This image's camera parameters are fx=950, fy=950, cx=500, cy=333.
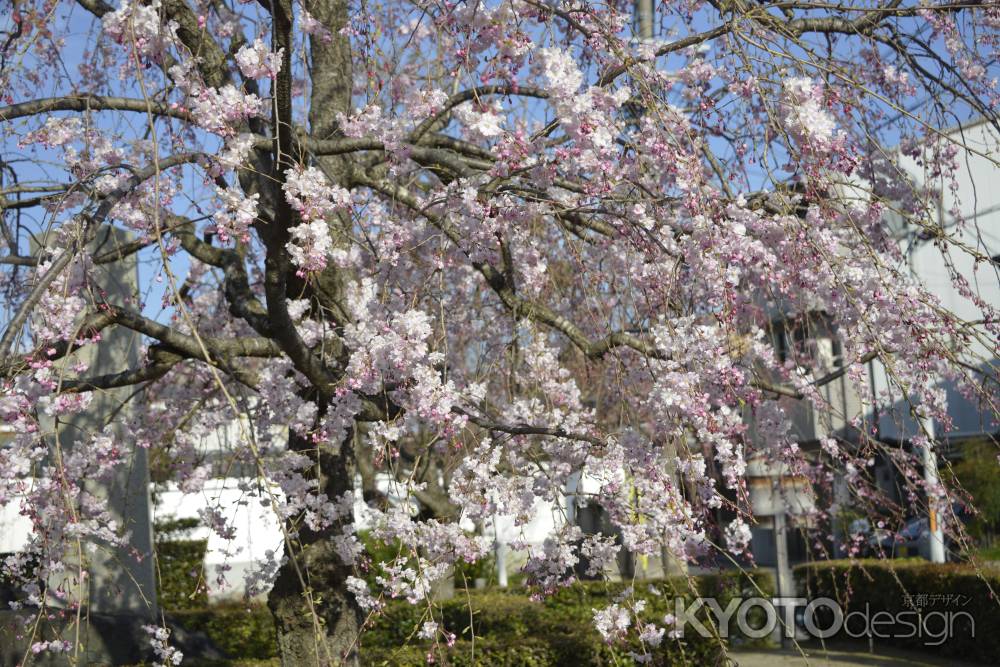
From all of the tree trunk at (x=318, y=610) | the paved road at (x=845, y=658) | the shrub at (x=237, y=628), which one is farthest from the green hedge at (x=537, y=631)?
the shrub at (x=237, y=628)

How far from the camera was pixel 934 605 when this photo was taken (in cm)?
888

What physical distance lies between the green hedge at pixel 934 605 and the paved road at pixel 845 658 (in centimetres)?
17

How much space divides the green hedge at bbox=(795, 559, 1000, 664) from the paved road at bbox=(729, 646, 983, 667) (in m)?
0.17

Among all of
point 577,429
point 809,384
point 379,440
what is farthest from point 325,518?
point 809,384

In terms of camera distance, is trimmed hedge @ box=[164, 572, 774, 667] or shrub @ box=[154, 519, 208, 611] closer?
trimmed hedge @ box=[164, 572, 774, 667]

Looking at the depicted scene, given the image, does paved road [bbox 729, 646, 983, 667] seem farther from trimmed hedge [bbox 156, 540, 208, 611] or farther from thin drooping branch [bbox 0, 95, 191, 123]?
trimmed hedge [bbox 156, 540, 208, 611]

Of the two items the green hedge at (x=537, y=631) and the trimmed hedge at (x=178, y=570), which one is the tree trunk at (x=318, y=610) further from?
the trimmed hedge at (x=178, y=570)

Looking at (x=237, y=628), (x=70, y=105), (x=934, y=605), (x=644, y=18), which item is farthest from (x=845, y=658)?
(x=70, y=105)

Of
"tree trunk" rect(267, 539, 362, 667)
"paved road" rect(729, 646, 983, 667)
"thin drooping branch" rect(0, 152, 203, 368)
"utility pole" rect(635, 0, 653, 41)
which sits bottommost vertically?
"paved road" rect(729, 646, 983, 667)

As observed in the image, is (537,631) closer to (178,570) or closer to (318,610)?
(318,610)

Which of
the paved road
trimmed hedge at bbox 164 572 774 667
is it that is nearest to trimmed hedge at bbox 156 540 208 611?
trimmed hedge at bbox 164 572 774 667

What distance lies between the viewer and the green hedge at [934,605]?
8180mm

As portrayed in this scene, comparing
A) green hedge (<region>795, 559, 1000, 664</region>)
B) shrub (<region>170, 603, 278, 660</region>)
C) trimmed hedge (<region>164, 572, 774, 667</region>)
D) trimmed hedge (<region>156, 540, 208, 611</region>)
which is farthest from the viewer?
trimmed hedge (<region>156, 540, 208, 611</region>)

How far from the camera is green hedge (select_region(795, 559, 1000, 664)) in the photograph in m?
8.18
